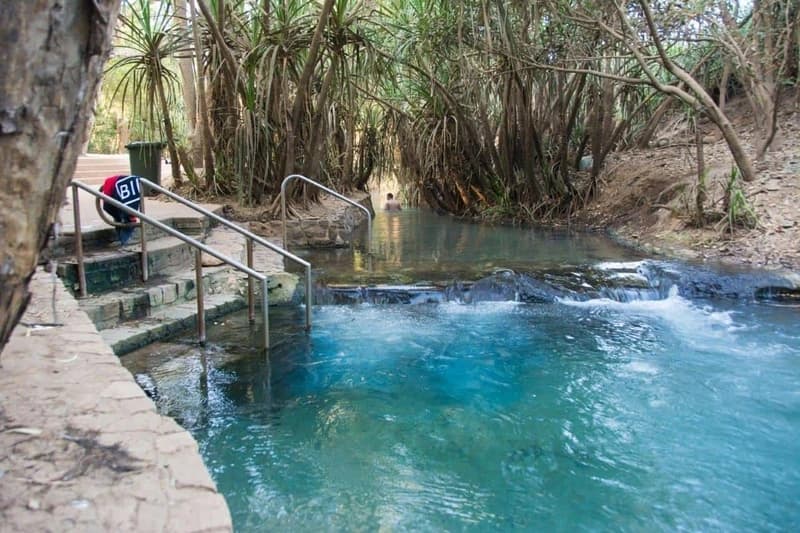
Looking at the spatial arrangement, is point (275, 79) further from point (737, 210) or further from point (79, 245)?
point (737, 210)

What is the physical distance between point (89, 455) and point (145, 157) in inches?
273

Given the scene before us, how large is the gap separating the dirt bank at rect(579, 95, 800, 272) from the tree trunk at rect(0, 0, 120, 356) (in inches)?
282

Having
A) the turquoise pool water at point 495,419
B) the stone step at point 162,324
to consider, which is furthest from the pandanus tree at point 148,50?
the turquoise pool water at point 495,419

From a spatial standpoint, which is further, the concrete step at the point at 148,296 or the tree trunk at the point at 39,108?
the concrete step at the point at 148,296

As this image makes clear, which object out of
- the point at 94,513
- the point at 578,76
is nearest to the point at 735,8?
the point at 578,76

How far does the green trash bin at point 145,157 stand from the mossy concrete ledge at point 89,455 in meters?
5.82

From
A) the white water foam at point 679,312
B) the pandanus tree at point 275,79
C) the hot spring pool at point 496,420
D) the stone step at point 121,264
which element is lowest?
the hot spring pool at point 496,420

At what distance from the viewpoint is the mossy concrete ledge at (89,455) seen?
5.90 feet

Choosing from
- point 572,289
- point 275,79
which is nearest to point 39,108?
point 572,289

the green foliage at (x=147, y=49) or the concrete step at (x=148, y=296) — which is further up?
the green foliage at (x=147, y=49)

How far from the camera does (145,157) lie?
27.6 ft

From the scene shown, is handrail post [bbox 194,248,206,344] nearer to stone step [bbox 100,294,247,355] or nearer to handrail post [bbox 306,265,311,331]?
stone step [bbox 100,294,247,355]

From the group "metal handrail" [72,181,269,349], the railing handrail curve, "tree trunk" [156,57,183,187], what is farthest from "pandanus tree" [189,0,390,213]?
"metal handrail" [72,181,269,349]

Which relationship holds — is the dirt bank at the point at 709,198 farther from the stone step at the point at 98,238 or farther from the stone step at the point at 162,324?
the stone step at the point at 98,238
